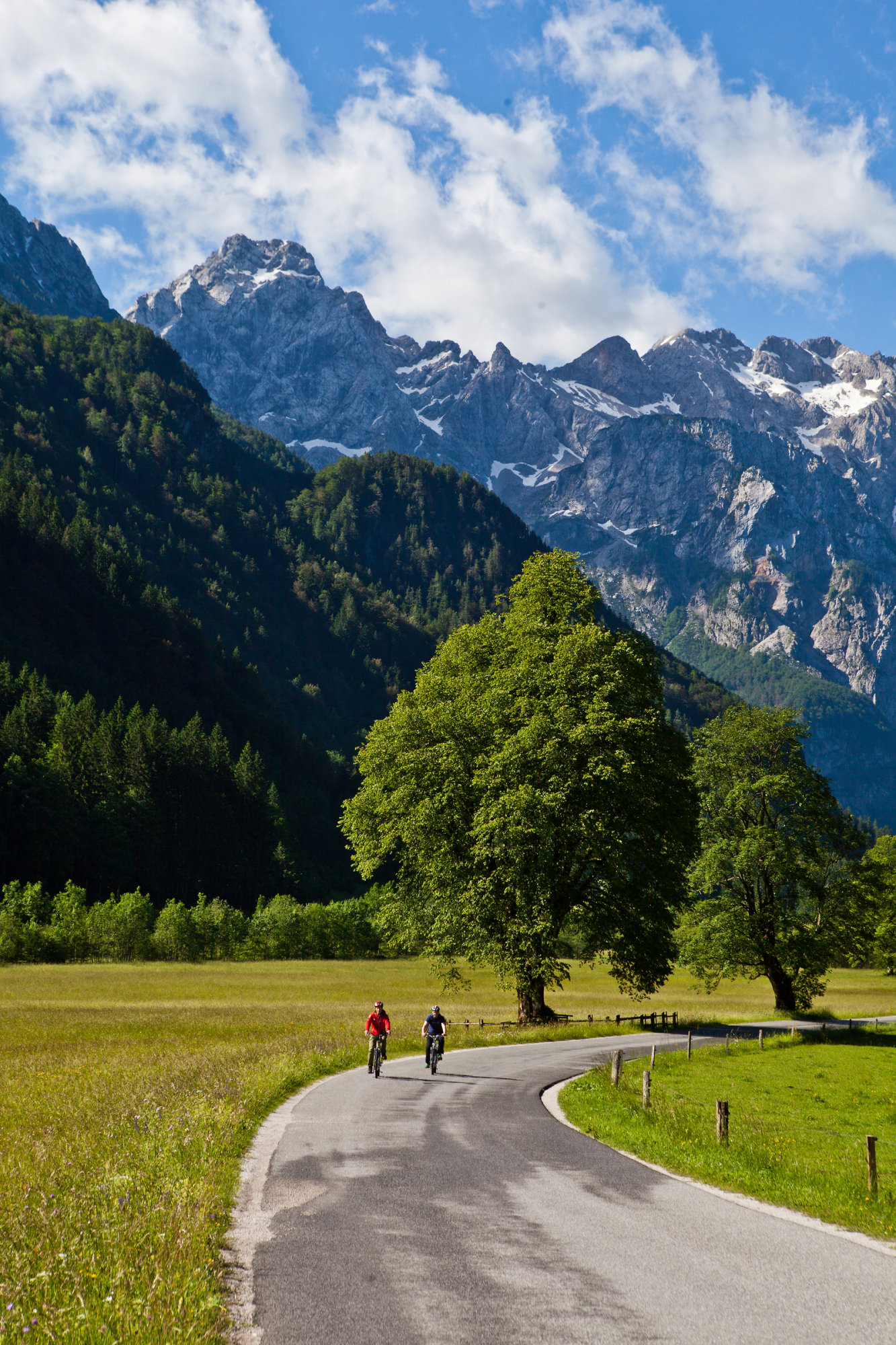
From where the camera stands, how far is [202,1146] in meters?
13.9

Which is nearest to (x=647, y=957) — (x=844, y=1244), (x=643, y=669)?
(x=643, y=669)

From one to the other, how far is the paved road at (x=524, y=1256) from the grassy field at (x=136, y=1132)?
2.79ft

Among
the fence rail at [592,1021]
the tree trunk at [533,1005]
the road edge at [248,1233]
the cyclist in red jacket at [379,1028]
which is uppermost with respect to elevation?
the road edge at [248,1233]

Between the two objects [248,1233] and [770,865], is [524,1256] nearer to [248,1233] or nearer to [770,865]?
[248,1233]

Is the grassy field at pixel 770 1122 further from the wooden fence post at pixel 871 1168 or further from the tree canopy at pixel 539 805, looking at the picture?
the tree canopy at pixel 539 805

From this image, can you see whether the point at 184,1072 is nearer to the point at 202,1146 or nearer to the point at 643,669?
the point at 202,1146

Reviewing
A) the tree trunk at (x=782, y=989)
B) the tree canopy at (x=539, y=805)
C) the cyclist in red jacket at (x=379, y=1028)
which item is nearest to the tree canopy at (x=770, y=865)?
the tree trunk at (x=782, y=989)

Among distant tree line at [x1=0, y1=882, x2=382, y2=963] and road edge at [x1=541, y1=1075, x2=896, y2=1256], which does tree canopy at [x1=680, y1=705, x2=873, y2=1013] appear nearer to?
distant tree line at [x1=0, y1=882, x2=382, y2=963]

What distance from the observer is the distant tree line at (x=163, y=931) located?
266 ft

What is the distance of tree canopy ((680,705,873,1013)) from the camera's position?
49.7m

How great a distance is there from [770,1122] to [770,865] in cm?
2925

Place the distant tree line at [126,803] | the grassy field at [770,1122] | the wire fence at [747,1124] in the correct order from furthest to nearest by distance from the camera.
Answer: the distant tree line at [126,803] → the wire fence at [747,1124] → the grassy field at [770,1122]

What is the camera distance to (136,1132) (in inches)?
576

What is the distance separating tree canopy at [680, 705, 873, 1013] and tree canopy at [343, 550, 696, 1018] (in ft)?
29.4
